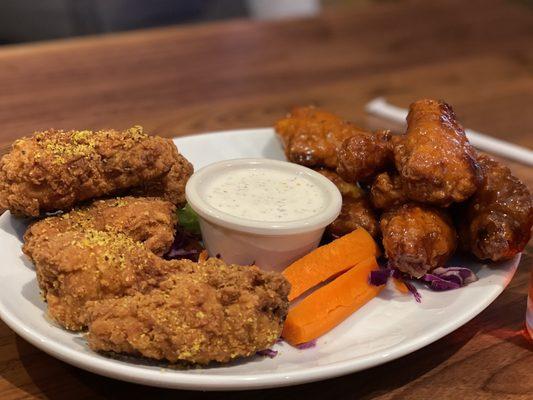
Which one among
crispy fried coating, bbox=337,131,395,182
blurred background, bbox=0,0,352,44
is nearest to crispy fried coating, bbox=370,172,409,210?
crispy fried coating, bbox=337,131,395,182

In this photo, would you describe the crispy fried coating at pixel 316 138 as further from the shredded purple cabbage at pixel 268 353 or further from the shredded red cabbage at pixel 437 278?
the shredded purple cabbage at pixel 268 353

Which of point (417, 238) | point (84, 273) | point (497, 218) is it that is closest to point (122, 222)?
point (84, 273)

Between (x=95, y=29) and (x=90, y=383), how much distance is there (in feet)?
17.7

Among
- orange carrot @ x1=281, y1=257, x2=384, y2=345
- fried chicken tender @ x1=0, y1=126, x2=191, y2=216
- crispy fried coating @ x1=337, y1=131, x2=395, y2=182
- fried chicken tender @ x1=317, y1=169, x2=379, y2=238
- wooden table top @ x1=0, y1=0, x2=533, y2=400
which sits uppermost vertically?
fried chicken tender @ x1=0, y1=126, x2=191, y2=216

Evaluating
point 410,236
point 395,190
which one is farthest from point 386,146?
point 410,236

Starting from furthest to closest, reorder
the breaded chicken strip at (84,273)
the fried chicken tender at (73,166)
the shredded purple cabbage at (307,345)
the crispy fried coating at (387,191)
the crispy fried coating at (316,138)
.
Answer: the crispy fried coating at (316,138) < the crispy fried coating at (387,191) < the fried chicken tender at (73,166) < the shredded purple cabbage at (307,345) < the breaded chicken strip at (84,273)

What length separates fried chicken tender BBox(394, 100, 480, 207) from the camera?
2355mm

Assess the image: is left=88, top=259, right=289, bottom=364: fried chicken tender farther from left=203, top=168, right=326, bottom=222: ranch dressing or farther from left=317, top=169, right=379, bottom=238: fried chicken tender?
left=317, top=169, right=379, bottom=238: fried chicken tender

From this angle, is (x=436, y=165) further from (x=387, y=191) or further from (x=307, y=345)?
(x=307, y=345)

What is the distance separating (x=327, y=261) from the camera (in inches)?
94.7

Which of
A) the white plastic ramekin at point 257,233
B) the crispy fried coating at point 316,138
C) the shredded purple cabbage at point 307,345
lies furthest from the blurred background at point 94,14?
the shredded purple cabbage at point 307,345

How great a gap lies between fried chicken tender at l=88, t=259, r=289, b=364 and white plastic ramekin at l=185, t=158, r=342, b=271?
1.27 feet

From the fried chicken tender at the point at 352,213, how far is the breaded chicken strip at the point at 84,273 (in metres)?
0.82

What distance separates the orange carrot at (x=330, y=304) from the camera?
2.13 m
